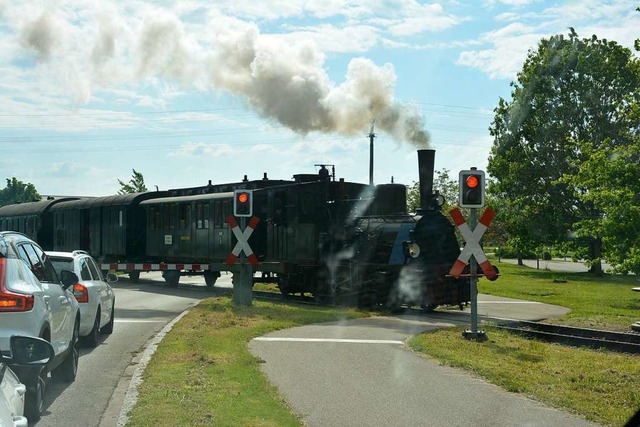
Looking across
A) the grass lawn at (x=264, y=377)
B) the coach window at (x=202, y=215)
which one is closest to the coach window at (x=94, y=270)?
the grass lawn at (x=264, y=377)

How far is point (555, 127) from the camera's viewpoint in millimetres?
41406

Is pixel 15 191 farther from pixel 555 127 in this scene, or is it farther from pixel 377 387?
pixel 377 387

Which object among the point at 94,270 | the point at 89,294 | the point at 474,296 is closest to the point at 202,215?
the point at 94,270

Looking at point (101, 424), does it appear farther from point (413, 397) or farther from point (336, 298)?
point (336, 298)

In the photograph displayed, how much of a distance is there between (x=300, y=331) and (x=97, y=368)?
13.5 feet

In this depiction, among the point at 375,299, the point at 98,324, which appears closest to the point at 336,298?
the point at 375,299

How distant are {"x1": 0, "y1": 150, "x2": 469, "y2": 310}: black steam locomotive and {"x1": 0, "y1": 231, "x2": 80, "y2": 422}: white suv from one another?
10072 millimetres

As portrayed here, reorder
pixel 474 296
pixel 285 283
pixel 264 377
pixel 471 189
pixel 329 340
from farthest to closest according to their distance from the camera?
1. pixel 285 283
2. pixel 474 296
3. pixel 471 189
4. pixel 329 340
5. pixel 264 377

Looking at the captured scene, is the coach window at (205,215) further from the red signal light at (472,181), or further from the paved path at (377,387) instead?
the red signal light at (472,181)

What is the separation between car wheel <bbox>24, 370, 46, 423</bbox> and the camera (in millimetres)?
7180

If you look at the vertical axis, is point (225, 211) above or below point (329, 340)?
above

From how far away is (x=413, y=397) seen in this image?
810 centimetres

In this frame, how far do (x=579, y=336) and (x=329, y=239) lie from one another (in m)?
7.59

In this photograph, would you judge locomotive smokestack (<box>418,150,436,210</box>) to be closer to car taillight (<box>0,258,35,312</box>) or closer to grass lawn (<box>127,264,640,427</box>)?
grass lawn (<box>127,264,640,427</box>)
